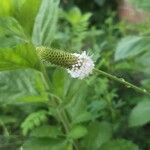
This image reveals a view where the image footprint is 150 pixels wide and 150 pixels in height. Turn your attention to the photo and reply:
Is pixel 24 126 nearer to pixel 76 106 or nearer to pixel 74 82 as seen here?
pixel 76 106

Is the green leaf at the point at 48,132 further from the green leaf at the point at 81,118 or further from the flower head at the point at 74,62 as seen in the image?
the flower head at the point at 74,62

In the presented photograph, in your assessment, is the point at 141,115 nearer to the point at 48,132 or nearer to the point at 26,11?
the point at 48,132

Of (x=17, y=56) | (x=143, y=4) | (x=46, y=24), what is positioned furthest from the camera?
(x=143, y=4)

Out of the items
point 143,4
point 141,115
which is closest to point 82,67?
point 141,115

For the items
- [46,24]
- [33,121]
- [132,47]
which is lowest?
[33,121]

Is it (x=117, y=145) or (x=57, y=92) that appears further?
(x=117, y=145)

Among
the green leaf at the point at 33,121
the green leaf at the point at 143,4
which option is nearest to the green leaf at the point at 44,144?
the green leaf at the point at 33,121
